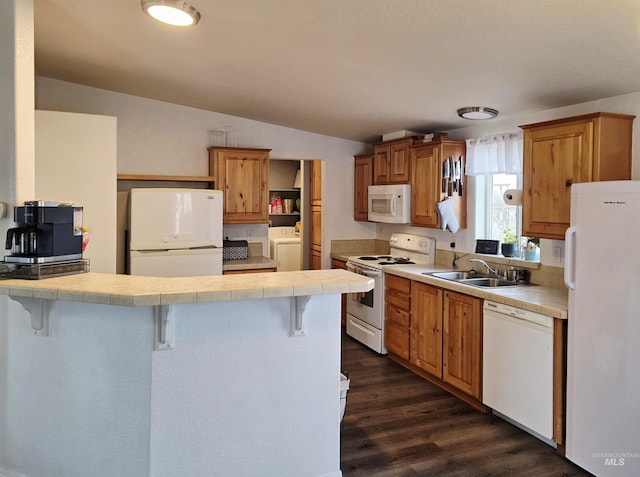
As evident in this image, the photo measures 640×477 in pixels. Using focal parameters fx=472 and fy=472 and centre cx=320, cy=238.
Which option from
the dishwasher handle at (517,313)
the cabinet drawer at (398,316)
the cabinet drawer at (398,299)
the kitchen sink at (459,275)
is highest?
the kitchen sink at (459,275)

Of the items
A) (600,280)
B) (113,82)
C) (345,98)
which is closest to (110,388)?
(600,280)

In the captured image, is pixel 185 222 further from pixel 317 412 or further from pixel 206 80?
pixel 317 412

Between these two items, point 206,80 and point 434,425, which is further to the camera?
point 206,80

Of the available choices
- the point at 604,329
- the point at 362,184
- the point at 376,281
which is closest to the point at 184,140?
the point at 362,184

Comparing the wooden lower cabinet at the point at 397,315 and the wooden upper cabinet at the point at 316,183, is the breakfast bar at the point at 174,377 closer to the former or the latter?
the wooden lower cabinet at the point at 397,315

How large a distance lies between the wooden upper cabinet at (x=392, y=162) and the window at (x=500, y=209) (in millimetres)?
828

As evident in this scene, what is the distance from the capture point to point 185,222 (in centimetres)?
418

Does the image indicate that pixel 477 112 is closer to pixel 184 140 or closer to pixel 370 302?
pixel 370 302

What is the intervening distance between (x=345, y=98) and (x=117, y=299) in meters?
2.65

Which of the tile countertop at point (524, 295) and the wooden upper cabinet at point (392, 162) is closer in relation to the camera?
the tile countertop at point (524, 295)

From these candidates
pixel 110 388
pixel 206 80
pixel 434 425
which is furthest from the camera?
pixel 206 80

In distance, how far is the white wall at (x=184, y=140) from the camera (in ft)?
14.9

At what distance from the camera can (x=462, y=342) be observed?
3.50 meters

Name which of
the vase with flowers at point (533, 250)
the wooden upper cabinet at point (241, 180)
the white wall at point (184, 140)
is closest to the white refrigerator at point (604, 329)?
the vase with flowers at point (533, 250)
